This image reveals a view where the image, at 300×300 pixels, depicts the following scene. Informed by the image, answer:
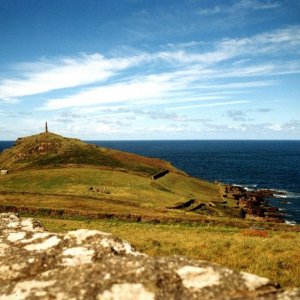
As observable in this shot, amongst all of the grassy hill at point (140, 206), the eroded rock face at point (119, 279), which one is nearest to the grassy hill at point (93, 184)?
the grassy hill at point (140, 206)

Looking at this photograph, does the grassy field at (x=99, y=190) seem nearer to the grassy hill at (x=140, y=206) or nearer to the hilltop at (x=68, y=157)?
the grassy hill at (x=140, y=206)

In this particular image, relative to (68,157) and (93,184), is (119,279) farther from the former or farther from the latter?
(68,157)

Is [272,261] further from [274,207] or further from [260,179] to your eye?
[260,179]

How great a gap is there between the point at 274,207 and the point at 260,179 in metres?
55.9

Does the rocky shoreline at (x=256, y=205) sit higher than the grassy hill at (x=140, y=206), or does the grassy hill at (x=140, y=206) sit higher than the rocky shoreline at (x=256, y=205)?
the grassy hill at (x=140, y=206)

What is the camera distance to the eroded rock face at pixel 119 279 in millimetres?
5465

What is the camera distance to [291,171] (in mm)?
162250

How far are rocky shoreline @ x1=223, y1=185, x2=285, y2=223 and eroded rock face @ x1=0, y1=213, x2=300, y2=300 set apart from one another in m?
61.5

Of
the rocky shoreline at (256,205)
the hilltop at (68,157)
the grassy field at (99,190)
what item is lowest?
the rocky shoreline at (256,205)

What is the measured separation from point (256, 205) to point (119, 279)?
86862 millimetres

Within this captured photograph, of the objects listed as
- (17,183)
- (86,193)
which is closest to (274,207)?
(86,193)

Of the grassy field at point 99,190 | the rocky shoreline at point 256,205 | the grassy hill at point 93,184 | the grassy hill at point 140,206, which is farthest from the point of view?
the rocky shoreline at point 256,205

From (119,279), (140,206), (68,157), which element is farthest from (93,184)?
(119,279)

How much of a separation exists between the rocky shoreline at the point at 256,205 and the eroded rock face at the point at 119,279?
61.5m
